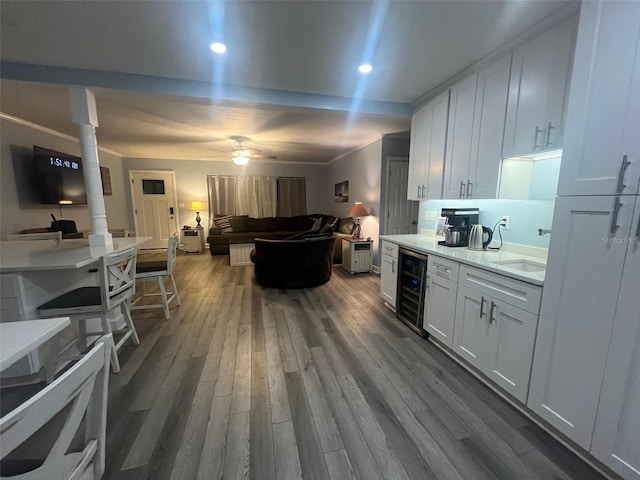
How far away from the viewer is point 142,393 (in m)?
1.82

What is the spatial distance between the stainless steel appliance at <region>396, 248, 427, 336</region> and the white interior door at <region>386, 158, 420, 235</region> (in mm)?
1911

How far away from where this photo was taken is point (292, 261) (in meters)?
3.85

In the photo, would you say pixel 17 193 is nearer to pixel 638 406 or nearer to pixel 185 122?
pixel 185 122

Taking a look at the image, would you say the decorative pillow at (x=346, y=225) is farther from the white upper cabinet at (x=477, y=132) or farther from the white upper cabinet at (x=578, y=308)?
the white upper cabinet at (x=578, y=308)

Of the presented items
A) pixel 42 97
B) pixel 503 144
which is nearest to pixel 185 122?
pixel 42 97

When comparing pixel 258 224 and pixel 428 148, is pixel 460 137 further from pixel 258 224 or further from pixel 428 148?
pixel 258 224

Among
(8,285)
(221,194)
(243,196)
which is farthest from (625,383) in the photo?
(221,194)

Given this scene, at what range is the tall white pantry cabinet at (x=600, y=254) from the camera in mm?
1163

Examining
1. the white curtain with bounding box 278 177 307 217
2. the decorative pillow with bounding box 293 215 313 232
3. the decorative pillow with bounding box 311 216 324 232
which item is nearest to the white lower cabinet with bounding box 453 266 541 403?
the decorative pillow with bounding box 311 216 324 232

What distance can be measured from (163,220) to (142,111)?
441cm

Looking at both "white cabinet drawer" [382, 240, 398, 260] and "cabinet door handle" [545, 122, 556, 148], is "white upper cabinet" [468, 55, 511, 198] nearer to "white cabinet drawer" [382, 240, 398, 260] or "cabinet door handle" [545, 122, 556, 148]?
"cabinet door handle" [545, 122, 556, 148]

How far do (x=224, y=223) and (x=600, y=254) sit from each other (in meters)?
6.80

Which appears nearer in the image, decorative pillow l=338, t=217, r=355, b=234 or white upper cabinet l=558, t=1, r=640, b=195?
white upper cabinet l=558, t=1, r=640, b=195

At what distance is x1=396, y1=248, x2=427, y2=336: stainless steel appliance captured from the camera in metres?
2.56
